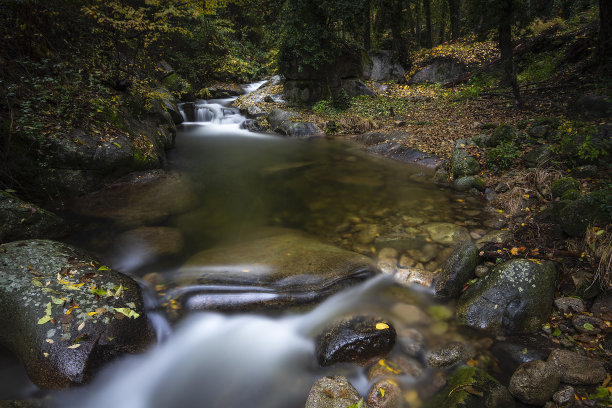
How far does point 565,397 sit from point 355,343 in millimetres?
1740

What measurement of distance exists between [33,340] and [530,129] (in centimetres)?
959

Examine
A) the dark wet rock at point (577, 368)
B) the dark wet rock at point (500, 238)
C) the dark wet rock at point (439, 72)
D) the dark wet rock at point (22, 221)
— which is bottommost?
the dark wet rock at point (577, 368)

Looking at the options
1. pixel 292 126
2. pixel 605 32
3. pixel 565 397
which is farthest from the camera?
pixel 292 126

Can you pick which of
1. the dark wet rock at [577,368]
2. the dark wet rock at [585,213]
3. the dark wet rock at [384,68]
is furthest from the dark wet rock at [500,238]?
the dark wet rock at [384,68]

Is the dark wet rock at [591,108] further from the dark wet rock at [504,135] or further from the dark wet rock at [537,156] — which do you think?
the dark wet rock at [537,156]

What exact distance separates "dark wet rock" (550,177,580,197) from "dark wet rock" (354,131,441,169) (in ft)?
11.3

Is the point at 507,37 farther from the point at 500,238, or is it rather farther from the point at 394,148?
the point at 500,238

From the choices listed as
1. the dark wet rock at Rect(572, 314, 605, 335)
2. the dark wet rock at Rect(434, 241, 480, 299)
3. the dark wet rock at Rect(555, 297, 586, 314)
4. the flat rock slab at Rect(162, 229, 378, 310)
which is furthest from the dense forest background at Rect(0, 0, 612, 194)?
the dark wet rock at Rect(572, 314, 605, 335)

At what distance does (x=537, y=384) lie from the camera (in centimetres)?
246

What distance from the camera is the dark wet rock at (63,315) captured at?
9.43 ft

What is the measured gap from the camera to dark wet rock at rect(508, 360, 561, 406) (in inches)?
96.4

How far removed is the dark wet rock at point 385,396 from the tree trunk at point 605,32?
1027cm

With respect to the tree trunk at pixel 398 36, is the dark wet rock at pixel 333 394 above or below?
below

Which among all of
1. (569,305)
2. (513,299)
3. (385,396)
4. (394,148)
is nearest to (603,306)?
(569,305)
